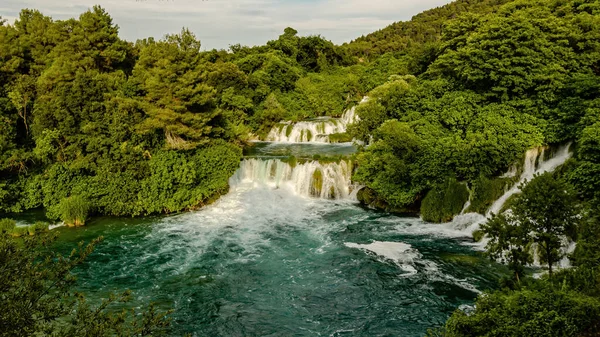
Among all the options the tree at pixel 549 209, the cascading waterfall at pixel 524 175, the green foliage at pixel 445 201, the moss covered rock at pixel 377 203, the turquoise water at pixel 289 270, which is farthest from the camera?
the moss covered rock at pixel 377 203

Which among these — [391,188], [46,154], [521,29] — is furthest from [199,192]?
[521,29]

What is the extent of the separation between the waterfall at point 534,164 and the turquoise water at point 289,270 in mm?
2694

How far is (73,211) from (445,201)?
67.1 feet

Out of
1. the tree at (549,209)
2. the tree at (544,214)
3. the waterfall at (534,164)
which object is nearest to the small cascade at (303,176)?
the waterfall at (534,164)

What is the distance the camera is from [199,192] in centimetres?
2378

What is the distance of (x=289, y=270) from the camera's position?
1653cm

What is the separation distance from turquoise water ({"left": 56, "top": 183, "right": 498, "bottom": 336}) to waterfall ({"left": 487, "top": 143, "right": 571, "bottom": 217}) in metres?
2.69

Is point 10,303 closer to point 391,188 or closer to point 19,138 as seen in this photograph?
point 391,188

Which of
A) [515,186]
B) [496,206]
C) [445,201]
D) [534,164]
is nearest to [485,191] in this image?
[496,206]

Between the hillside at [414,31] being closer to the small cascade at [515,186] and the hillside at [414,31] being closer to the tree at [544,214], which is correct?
the small cascade at [515,186]

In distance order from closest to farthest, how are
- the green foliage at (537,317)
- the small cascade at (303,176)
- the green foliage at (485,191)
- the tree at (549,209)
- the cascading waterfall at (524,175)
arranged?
the green foliage at (537,317) < the tree at (549,209) < the cascading waterfall at (524,175) < the green foliage at (485,191) < the small cascade at (303,176)

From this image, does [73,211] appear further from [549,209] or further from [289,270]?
[549,209]

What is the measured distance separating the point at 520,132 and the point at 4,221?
87.0 feet

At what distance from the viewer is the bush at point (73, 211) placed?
845 inches
